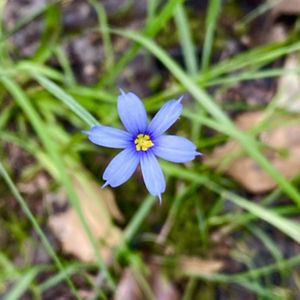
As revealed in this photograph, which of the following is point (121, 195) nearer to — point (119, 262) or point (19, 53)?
point (119, 262)

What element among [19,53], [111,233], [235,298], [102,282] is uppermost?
[19,53]

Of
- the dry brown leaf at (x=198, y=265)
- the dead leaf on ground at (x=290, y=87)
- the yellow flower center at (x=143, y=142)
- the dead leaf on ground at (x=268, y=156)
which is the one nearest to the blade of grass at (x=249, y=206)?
the dead leaf on ground at (x=268, y=156)

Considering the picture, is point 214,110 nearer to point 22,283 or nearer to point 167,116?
point 167,116

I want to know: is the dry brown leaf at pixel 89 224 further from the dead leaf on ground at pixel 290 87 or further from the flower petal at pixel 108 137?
the flower petal at pixel 108 137

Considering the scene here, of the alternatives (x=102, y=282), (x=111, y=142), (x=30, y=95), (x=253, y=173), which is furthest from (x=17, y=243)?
(x=111, y=142)

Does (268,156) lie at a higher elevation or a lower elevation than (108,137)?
higher

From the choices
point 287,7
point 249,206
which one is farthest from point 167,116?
point 287,7

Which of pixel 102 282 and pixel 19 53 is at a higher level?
pixel 19 53
